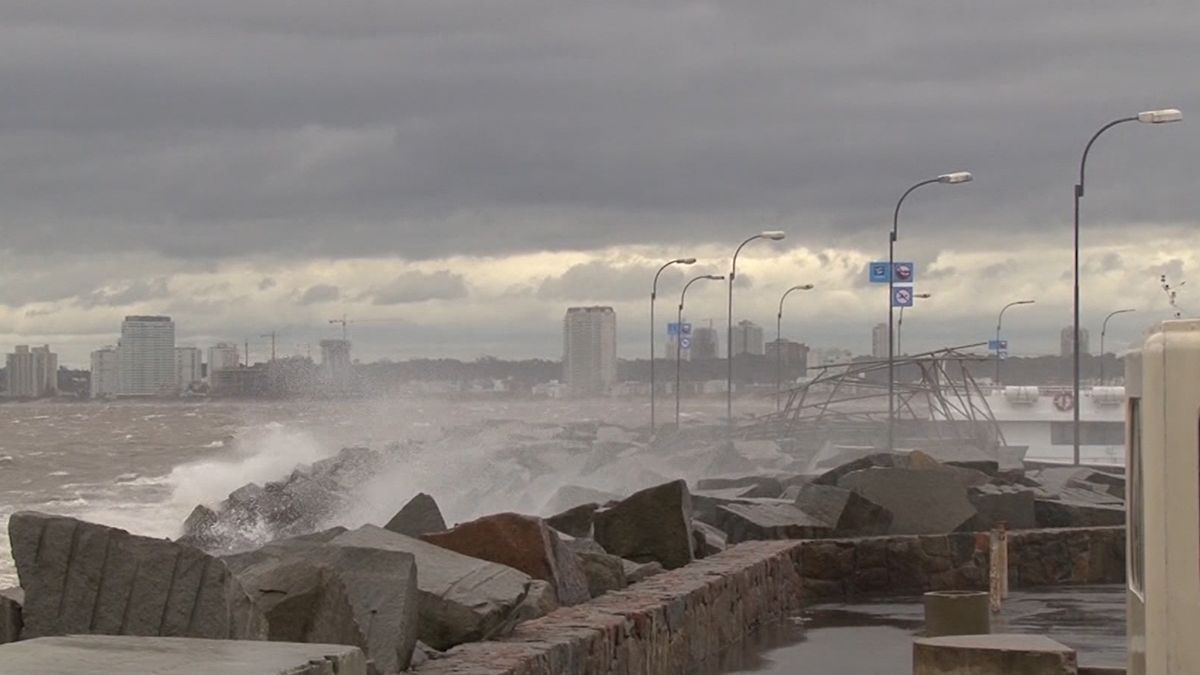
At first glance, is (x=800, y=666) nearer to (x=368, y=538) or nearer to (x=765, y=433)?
(x=368, y=538)

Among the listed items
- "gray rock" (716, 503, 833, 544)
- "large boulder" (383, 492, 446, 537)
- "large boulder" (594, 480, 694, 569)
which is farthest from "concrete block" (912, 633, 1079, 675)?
"gray rock" (716, 503, 833, 544)

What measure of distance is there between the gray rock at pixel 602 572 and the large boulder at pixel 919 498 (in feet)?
22.9

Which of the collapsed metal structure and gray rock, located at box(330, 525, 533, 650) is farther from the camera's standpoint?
the collapsed metal structure

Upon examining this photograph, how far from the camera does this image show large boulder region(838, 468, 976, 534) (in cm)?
2112

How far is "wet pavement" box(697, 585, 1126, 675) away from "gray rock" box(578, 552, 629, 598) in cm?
100

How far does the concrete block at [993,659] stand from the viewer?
10023 mm

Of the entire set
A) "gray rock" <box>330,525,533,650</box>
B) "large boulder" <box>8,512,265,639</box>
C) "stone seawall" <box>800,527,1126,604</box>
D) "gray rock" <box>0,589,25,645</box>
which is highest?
"large boulder" <box>8,512,265,639</box>

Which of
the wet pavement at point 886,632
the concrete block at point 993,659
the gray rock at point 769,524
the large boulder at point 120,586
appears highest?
the large boulder at point 120,586

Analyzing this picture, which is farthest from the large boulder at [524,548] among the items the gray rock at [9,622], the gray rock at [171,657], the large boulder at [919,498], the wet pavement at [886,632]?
the large boulder at [919,498]

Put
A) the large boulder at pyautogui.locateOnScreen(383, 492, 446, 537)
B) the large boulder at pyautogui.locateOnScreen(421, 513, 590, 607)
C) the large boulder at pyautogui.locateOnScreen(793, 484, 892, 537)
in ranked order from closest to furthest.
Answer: the large boulder at pyautogui.locateOnScreen(421, 513, 590, 607) < the large boulder at pyautogui.locateOnScreen(383, 492, 446, 537) < the large boulder at pyautogui.locateOnScreen(793, 484, 892, 537)

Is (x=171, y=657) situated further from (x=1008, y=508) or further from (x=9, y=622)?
(x=1008, y=508)

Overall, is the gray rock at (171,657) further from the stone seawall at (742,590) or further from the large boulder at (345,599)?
the stone seawall at (742,590)

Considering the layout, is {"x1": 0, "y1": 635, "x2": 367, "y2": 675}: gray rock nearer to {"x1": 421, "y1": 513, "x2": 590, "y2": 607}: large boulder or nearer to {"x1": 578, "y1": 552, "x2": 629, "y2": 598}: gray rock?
{"x1": 421, "y1": 513, "x2": 590, "y2": 607}: large boulder

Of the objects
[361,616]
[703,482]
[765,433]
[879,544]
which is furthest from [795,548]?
[765,433]
